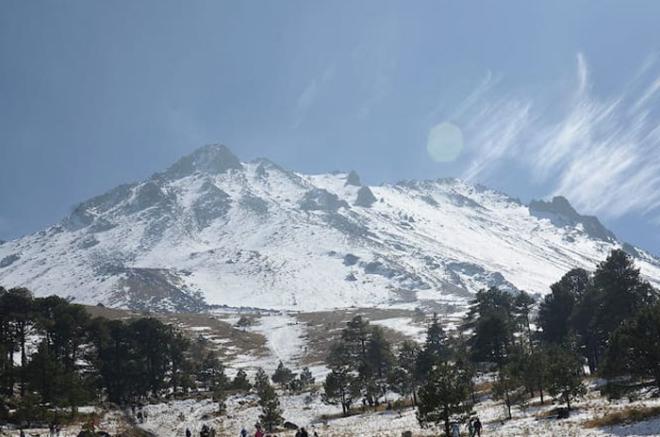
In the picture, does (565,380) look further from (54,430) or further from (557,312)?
(54,430)

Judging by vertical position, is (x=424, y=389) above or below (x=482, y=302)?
below

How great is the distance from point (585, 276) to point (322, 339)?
96210 mm

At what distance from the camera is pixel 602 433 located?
31641 millimetres

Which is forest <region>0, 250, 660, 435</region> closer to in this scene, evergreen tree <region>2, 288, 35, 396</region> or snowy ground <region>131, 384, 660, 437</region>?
evergreen tree <region>2, 288, 35, 396</region>

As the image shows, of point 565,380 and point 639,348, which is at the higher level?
point 639,348

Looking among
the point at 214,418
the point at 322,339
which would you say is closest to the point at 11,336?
the point at 214,418

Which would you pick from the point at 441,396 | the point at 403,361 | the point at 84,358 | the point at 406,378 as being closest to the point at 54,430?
the point at 84,358

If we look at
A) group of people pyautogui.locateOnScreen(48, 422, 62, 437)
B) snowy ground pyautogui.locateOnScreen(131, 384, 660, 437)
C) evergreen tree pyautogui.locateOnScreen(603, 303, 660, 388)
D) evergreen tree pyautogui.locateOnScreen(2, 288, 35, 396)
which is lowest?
snowy ground pyautogui.locateOnScreen(131, 384, 660, 437)

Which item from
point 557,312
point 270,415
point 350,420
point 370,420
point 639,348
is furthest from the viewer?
point 557,312

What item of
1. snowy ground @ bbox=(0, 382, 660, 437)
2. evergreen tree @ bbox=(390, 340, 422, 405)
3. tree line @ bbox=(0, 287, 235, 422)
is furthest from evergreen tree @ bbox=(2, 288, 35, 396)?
evergreen tree @ bbox=(390, 340, 422, 405)

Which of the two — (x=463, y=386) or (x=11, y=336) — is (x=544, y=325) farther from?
(x=11, y=336)

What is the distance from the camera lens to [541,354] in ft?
178

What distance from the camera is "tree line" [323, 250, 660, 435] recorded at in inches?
1321

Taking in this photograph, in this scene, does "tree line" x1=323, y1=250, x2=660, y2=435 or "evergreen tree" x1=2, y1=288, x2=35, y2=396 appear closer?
"tree line" x1=323, y1=250, x2=660, y2=435
